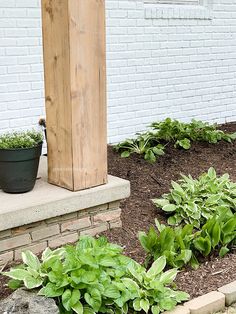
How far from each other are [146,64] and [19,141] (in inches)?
128

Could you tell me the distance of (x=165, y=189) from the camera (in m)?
4.63

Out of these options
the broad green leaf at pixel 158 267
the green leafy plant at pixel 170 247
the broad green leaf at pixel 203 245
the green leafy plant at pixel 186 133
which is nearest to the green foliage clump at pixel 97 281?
the broad green leaf at pixel 158 267

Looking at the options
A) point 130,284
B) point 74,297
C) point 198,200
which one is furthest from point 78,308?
point 198,200

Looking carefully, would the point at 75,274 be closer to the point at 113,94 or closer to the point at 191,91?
the point at 113,94

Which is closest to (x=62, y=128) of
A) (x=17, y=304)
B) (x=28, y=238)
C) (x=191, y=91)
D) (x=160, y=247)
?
(x=28, y=238)

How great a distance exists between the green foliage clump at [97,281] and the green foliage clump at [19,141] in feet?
2.48

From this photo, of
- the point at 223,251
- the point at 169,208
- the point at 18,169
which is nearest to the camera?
the point at 18,169

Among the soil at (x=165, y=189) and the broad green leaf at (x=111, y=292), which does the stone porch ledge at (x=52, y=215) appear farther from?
the broad green leaf at (x=111, y=292)

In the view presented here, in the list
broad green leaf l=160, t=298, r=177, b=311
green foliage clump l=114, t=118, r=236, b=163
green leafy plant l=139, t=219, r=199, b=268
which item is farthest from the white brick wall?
broad green leaf l=160, t=298, r=177, b=311

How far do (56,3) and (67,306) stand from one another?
6.01ft

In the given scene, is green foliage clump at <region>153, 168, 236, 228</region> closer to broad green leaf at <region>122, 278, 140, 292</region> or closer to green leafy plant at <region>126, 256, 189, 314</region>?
green leafy plant at <region>126, 256, 189, 314</region>

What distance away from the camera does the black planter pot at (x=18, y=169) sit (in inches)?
131

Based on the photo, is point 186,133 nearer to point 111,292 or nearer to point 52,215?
point 52,215

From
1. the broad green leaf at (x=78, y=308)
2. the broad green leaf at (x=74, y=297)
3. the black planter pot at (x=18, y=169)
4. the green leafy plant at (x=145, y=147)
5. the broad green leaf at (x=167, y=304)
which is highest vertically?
the black planter pot at (x=18, y=169)
